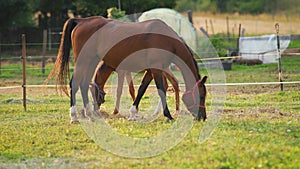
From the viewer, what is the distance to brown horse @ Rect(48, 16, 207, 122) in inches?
338

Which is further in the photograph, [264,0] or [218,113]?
[264,0]

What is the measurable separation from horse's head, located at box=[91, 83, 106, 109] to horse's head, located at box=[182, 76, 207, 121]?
2015 mm

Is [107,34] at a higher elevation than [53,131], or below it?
higher

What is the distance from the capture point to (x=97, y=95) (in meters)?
9.96

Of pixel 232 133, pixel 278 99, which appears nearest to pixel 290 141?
pixel 232 133

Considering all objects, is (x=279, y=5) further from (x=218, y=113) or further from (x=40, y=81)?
(x=218, y=113)

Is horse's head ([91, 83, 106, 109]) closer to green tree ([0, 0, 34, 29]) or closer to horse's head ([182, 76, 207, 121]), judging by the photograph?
horse's head ([182, 76, 207, 121])

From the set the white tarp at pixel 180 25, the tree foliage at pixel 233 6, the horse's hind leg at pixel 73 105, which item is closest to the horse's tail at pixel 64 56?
the horse's hind leg at pixel 73 105

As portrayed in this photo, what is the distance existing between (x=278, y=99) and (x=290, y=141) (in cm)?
467

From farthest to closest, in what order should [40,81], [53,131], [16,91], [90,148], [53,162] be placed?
[40,81], [16,91], [53,131], [90,148], [53,162]

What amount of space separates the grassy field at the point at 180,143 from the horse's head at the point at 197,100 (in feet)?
1.18

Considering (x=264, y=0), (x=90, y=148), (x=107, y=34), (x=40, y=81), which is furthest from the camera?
(x=264, y=0)

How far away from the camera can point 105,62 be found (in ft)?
30.8

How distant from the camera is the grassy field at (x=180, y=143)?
19.4 ft
